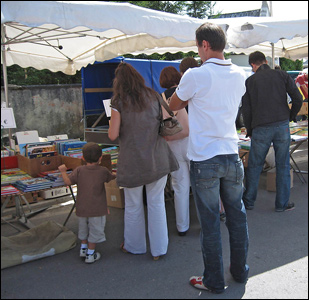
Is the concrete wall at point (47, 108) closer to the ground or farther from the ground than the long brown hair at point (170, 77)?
closer to the ground

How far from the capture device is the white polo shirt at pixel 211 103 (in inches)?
95.7

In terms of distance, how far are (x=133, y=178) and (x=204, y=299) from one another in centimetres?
107

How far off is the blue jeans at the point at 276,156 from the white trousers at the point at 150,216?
5.44 ft

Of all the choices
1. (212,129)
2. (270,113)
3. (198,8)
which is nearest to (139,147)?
A: (212,129)

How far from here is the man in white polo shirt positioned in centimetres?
245

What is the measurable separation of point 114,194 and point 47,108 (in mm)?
6463

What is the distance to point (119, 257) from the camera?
3.38 meters

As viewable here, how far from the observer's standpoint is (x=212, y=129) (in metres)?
2.46

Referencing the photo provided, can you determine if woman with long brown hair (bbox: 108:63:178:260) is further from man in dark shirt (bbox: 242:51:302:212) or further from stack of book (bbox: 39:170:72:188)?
man in dark shirt (bbox: 242:51:302:212)

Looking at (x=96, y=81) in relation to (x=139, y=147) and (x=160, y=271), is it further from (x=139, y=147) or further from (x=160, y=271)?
(x=160, y=271)

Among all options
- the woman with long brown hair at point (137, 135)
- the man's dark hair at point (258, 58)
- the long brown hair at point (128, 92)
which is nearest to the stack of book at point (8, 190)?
the woman with long brown hair at point (137, 135)

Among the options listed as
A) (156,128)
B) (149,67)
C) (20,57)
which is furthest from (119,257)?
(149,67)

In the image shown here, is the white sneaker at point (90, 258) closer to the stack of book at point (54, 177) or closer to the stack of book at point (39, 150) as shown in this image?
the stack of book at point (54, 177)

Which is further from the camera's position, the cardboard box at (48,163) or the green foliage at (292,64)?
the green foliage at (292,64)
